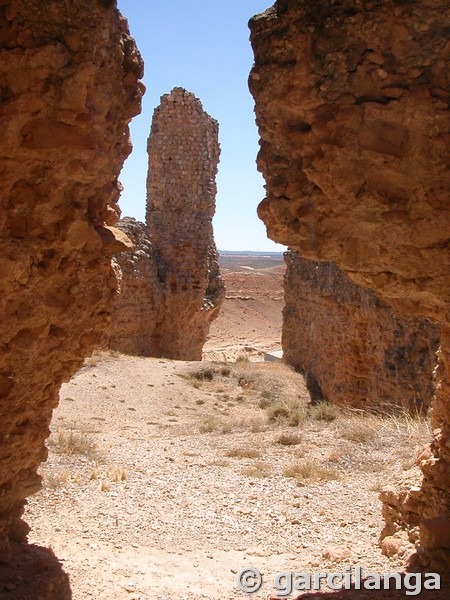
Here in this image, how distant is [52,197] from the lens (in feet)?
11.9

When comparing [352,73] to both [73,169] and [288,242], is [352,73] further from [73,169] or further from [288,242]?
[73,169]

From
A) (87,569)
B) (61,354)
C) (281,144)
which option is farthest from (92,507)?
(281,144)

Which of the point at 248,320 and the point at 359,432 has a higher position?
the point at 359,432

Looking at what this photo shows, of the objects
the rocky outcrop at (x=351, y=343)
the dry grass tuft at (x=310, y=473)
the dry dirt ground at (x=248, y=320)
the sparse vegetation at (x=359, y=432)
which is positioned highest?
the rocky outcrop at (x=351, y=343)

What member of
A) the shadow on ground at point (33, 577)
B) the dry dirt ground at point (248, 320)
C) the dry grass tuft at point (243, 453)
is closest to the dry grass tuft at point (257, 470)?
the dry grass tuft at point (243, 453)

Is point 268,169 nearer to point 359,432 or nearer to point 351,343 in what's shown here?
point 359,432

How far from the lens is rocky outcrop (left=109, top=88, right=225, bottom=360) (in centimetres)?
1627

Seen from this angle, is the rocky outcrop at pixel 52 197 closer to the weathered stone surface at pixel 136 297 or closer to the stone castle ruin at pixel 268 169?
the stone castle ruin at pixel 268 169

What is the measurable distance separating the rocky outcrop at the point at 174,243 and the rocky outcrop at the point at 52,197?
1161cm

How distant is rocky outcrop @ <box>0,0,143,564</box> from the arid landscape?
1162 millimetres

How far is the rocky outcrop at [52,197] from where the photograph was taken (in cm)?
343

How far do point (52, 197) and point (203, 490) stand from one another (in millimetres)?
4138

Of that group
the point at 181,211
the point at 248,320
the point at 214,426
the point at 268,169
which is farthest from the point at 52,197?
the point at 248,320

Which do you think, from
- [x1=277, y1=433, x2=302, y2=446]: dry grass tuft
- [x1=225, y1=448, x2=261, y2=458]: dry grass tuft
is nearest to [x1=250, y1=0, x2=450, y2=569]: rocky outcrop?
[x1=225, y1=448, x2=261, y2=458]: dry grass tuft
